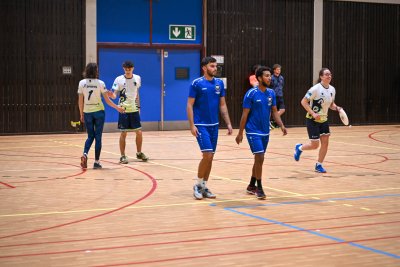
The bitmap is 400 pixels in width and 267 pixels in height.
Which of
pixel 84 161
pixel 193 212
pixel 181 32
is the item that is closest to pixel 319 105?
pixel 84 161

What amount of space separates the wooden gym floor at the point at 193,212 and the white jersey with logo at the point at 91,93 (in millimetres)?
1266

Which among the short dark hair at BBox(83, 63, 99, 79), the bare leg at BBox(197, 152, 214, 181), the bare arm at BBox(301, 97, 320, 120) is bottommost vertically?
the bare leg at BBox(197, 152, 214, 181)

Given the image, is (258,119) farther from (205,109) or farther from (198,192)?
(198,192)

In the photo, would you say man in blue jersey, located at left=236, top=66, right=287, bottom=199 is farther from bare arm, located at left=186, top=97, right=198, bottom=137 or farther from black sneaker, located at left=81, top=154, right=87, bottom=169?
black sneaker, located at left=81, top=154, right=87, bottom=169

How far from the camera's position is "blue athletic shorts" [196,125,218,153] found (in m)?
10.6

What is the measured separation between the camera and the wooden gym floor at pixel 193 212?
7.24 m

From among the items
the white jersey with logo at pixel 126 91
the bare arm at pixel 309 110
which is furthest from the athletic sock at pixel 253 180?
the white jersey with logo at pixel 126 91

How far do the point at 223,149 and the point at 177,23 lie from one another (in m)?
7.90

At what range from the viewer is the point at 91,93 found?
14164mm

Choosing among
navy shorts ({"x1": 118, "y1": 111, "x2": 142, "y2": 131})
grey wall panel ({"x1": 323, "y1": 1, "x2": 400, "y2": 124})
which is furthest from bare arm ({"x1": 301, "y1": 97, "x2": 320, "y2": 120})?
grey wall panel ({"x1": 323, "y1": 1, "x2": 400, "y2": 124})

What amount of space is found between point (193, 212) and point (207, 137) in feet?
4.67

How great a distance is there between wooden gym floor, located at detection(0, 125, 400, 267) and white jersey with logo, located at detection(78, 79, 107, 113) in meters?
1.27

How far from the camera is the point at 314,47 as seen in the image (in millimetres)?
27172

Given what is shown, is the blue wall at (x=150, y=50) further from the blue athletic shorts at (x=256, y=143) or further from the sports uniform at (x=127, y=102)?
the blue athletic shorts at (x=256, y=143)
